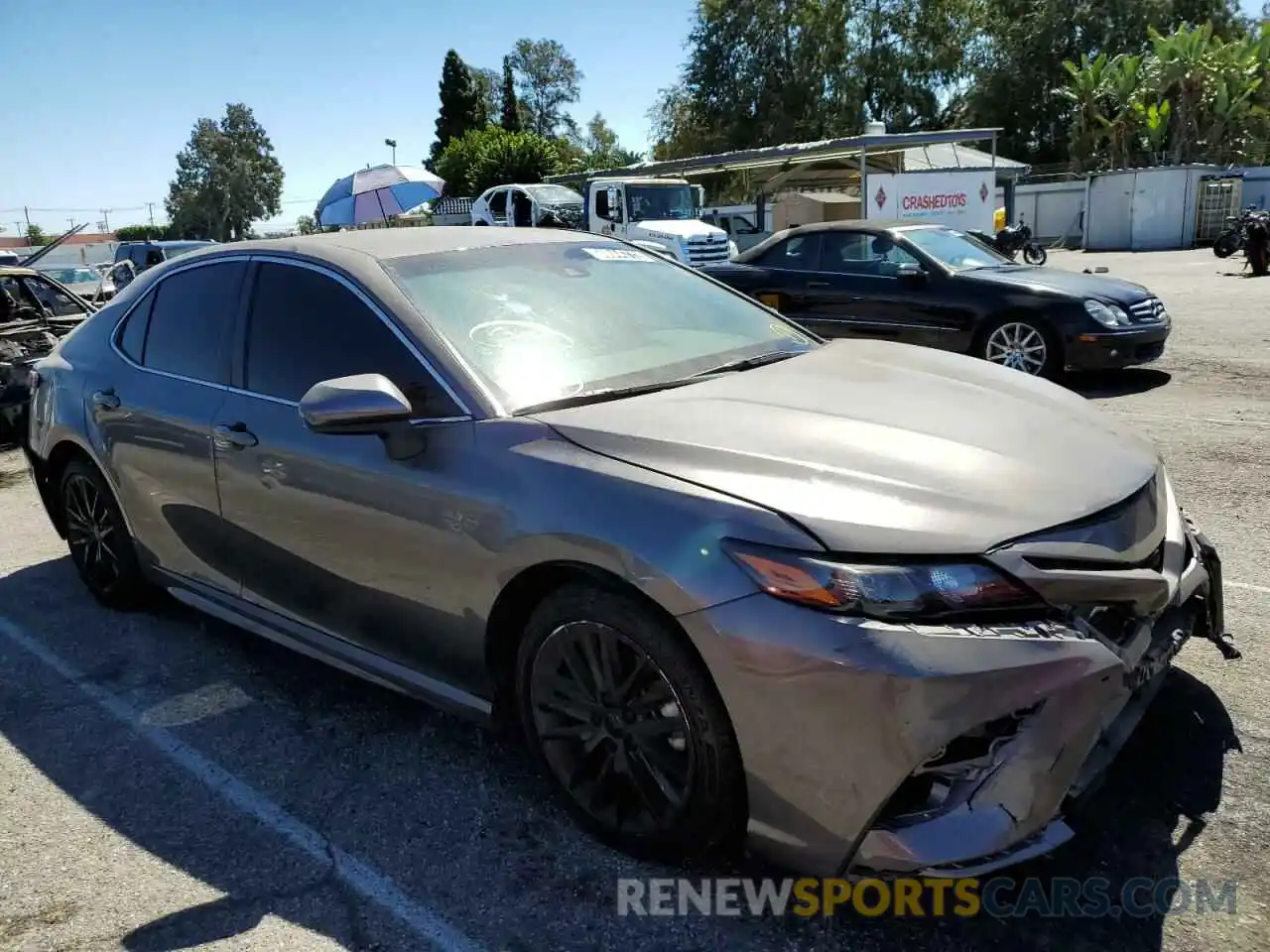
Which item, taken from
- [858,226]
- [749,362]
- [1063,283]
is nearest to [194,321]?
[749,362]

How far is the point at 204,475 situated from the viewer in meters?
3.59

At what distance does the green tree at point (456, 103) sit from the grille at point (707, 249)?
45815 millimetres

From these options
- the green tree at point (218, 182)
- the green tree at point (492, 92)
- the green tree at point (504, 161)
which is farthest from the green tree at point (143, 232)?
the green tree at point (504, 161)

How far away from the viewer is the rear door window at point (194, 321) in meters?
3.69

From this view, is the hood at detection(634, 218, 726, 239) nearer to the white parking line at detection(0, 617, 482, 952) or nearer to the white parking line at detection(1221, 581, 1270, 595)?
the white parking line at detection(1221, 581, 1270, 595)

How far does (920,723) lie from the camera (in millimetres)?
1998

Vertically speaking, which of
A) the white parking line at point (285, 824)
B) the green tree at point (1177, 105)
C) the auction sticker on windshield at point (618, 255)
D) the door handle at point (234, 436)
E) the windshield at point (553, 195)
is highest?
the green tree at point (1177, 105)

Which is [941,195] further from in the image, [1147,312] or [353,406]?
[353,406]

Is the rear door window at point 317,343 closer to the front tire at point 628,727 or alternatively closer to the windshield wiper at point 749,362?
the front tire at point 628,727

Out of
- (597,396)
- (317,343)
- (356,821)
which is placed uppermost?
(317,343)

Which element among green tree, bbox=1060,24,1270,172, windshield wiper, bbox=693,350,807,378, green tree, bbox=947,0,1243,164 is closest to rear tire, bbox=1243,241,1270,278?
windshield wiper, bbox=693,350,807,378

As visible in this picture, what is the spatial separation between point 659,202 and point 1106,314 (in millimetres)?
14785

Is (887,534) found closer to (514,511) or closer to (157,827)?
(514,511)

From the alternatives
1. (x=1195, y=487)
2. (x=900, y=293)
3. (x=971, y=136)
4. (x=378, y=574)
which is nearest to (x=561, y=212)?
(x=971, y=136)
